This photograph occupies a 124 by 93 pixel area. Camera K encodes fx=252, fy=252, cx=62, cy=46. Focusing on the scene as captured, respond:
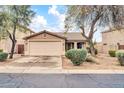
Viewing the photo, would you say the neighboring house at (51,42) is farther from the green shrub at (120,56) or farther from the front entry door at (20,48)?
the green shrub at (120,56)

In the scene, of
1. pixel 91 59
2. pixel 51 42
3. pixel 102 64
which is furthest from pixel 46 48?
pixel 102 64

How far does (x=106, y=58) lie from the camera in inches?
715

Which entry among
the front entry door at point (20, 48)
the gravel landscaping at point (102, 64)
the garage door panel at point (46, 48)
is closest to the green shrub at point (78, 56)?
the gravel landscaping at point (102, 64)

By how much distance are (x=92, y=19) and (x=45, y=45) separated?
555 centimetres

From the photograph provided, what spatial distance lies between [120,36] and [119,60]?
274 cm

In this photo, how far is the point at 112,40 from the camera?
18.2 metres

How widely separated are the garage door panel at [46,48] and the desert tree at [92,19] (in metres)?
3.54

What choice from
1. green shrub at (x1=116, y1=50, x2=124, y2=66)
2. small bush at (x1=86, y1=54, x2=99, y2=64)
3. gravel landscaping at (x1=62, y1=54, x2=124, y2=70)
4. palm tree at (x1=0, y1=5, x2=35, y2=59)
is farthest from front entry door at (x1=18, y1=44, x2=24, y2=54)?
green shrub at (x1=116, y1=50, x2=124, y2=66)

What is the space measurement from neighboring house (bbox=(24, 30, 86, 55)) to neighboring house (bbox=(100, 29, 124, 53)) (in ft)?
8.69

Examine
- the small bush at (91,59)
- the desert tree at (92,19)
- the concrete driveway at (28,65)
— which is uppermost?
the desert tree at (92,19)

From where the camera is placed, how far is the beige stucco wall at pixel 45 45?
21.9 meters

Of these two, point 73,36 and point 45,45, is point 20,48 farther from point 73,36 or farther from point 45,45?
point 73,36
